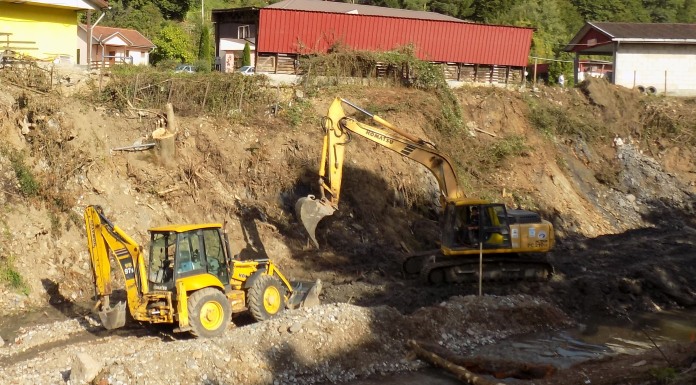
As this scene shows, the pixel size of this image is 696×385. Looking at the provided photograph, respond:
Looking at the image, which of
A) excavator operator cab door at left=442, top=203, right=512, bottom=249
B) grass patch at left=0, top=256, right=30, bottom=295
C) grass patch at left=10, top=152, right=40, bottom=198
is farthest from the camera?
grass patch at left=10, top=152, right=40, bottom=198

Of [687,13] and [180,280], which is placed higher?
[687,13]

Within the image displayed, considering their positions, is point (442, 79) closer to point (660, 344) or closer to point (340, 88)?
point (340, 88)

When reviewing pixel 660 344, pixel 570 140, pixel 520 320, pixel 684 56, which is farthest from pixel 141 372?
pixel 684 56

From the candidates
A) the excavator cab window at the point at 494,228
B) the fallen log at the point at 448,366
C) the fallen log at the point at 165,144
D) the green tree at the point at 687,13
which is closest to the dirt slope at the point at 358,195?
the fallen log at the point at 165,144

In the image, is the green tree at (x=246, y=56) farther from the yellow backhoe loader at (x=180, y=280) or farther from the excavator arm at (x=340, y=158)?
the yellow backhoe loader at (x=180, y=280)

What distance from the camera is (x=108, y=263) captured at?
1558 centimetres

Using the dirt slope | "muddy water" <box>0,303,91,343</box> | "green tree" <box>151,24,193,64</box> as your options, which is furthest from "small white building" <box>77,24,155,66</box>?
"muddy water" <box>0,303,91,343</box>

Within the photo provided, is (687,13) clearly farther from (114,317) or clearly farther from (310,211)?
(114,317)

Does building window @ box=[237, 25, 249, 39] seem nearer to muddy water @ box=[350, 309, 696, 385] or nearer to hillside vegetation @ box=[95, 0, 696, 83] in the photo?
hillside vegetation @ box=[95, 0, 696, 83]

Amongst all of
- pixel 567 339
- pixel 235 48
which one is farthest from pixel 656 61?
pixel 567 339

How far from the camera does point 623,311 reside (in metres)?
20.1

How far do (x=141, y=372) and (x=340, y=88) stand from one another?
18.5 metres

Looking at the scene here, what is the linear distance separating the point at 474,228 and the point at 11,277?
10.2 metres

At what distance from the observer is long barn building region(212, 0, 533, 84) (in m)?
32.8
